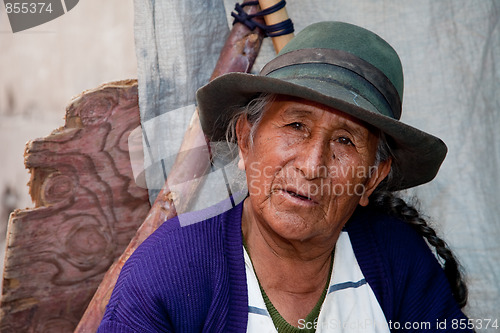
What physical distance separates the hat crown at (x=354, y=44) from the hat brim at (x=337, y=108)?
163 mm

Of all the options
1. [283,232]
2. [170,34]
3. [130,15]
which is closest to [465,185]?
[283,232]

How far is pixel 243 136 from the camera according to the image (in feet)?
6.52

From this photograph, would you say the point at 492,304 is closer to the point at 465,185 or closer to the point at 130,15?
the point at 465,185

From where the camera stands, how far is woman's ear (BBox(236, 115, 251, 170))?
6.44 ft

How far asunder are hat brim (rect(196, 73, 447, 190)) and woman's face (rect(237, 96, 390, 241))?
0.08 m

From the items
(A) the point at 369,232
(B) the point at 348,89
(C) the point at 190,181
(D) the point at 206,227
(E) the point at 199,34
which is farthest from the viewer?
(E) the point at 199,34

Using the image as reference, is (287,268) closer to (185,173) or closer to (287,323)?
(287,323)

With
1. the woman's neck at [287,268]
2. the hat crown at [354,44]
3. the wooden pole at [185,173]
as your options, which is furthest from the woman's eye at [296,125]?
the wooden pole at [185,173]

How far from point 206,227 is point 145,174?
24.0 inches

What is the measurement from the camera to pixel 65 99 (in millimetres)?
2615

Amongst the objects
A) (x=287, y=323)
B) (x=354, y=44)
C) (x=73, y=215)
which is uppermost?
(x=354, y=44)

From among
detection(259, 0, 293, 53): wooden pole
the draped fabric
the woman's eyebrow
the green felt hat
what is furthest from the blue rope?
the woman's eyebrow

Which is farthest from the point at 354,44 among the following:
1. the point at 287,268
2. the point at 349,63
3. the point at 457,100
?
the point at 457,100

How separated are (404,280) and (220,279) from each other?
72cm
